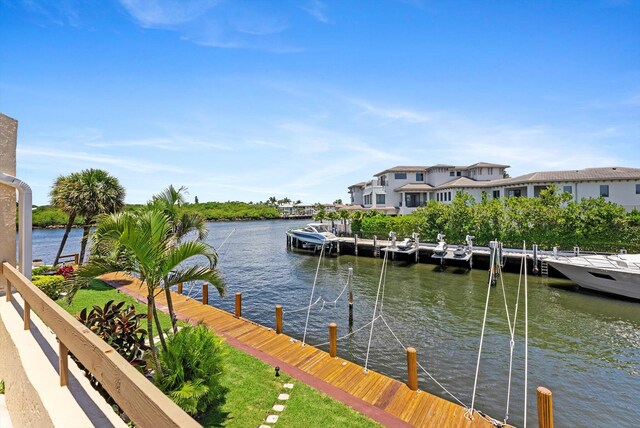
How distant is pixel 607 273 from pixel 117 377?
25363 millimetres

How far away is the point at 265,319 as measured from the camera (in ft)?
53.7

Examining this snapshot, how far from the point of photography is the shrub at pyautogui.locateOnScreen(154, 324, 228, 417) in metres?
6.28

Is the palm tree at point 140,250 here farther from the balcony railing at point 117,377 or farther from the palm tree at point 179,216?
the palm tree at point 179,216

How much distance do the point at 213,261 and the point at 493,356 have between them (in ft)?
35.9

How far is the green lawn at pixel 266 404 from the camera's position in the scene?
6.79 meters

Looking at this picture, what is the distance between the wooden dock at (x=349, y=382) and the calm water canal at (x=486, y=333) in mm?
2100

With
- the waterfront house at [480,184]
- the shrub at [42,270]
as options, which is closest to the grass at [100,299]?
the shrub at [42,270]

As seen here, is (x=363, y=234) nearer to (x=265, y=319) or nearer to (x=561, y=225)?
(x=561, y=225)

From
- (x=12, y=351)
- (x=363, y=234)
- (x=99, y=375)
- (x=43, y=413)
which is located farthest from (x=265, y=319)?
(x=363, y=234)

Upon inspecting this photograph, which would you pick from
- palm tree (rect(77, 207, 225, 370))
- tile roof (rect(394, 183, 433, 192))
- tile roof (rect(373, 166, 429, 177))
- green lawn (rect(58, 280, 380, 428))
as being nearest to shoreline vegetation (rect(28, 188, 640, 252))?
tile roof (rect(394, 183, 433, 192))

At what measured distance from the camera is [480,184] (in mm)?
44312

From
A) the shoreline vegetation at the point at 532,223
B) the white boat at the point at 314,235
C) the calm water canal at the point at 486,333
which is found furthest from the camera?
the white boat at the point at 314,235

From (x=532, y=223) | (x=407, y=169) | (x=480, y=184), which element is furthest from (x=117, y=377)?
(x=407, y=169)

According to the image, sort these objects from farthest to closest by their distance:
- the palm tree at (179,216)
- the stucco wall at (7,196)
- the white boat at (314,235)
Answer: the white boat at (314,235) < the palm tree at (179,216) < the stucco wall at (7,196)
